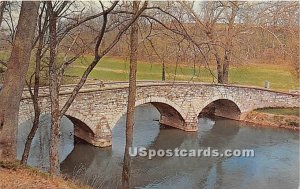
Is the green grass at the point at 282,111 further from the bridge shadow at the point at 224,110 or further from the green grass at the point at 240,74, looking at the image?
the green grass at the point at 240,74

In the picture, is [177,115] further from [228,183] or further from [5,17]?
[5,17]

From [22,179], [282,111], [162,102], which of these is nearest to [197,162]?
[162,102]

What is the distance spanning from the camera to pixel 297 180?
14.5 metres

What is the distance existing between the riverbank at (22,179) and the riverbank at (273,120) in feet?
60.9

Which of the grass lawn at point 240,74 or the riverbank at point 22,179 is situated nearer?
the riverbank at point 22,179

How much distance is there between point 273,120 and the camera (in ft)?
76.9

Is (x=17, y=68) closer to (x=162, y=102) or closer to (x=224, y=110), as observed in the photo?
(x=162, y=102)

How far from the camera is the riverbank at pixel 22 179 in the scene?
5.84 m

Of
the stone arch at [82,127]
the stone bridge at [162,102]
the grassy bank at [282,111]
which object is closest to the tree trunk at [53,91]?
the stone bridge at [162,102]

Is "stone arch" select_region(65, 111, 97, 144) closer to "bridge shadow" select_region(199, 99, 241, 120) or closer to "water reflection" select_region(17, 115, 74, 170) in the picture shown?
"water reflection" select_region(17, 115, 74, 170)

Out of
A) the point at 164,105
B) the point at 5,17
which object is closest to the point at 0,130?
the point at 5,17

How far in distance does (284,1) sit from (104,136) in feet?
48.2

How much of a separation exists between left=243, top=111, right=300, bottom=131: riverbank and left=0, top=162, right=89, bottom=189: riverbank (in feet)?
60.9

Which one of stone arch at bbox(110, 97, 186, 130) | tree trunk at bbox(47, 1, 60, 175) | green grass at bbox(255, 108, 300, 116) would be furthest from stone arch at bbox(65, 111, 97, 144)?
green grass at bbox(255, 108, 300, 116)
